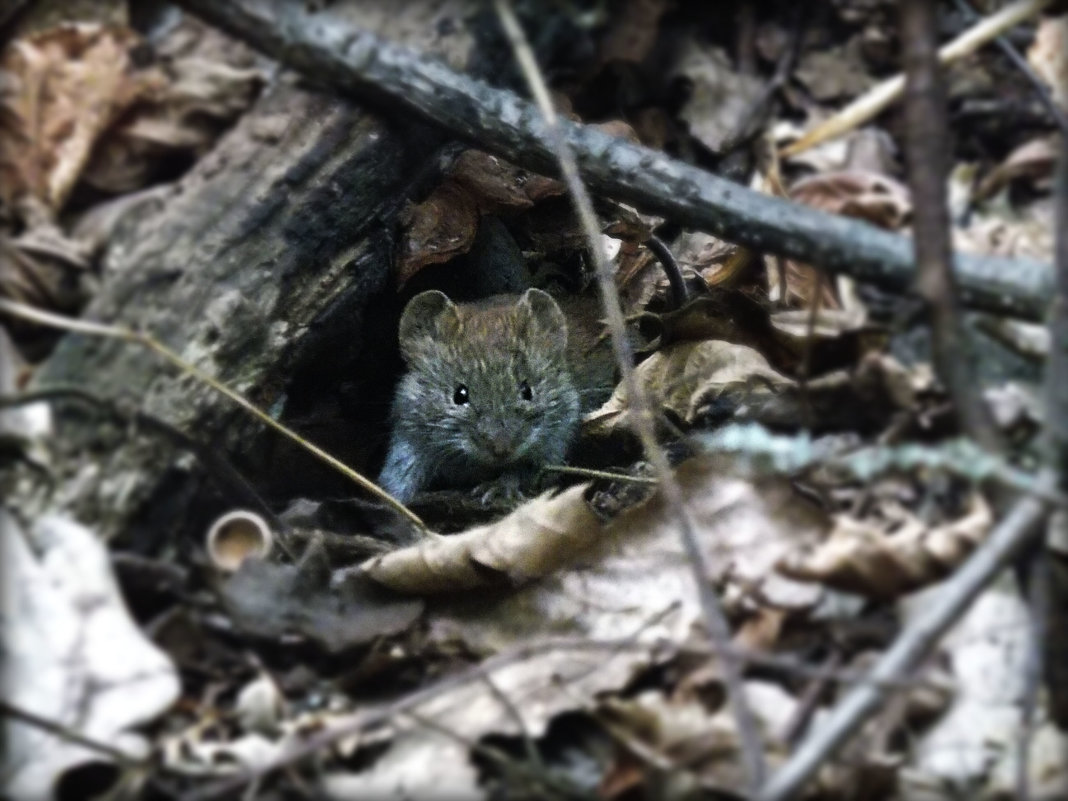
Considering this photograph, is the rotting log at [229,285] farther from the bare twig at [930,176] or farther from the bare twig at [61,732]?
the bare twig at [930,176]

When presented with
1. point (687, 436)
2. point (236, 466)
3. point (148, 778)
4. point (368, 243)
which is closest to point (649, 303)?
point (687, 436)

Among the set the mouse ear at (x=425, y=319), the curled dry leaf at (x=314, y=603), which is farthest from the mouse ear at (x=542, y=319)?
the curled dry leaf at (x=314, y=603)

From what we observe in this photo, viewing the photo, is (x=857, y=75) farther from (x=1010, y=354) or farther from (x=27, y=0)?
(x=27, y=0)

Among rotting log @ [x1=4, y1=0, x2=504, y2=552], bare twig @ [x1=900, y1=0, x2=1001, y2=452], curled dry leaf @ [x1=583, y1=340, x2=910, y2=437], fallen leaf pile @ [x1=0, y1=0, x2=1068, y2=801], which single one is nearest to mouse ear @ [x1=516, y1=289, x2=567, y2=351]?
curled dry leaf @ [x1=583, y1=340, x2=910, y2=437]

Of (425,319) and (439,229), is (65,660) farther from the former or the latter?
(425,319)

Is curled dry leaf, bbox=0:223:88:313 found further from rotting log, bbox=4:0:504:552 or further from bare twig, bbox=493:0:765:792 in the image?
bare twig, bbox=493:0:765:792
